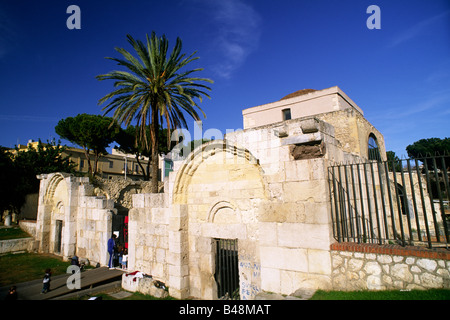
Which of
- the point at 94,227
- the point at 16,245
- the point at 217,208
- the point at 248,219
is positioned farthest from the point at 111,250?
the point at 16,245

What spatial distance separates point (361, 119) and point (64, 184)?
17193 mm

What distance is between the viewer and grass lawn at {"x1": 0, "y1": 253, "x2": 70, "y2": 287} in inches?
386

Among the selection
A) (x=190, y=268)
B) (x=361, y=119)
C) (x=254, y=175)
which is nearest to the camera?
(x=254, y=175)

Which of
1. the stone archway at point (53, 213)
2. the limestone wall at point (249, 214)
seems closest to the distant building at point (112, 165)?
the stone archway at point (53, 213)

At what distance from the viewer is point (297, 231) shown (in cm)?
521

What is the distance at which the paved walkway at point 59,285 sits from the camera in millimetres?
7629

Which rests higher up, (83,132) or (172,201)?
(83,132)

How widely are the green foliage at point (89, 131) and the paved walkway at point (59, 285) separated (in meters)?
19.7

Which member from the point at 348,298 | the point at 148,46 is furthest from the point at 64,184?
the point at 348,298

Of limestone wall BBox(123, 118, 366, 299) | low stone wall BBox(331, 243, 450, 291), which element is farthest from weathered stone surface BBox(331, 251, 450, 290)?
limestone wall BBox(123, 118, 366, 299)

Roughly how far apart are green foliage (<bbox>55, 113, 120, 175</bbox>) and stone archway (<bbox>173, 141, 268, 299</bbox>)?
22.2m
